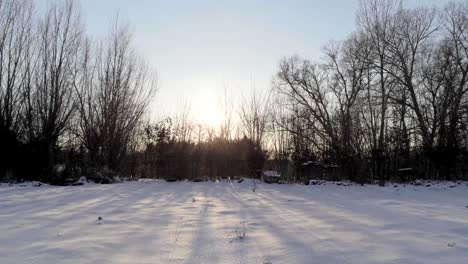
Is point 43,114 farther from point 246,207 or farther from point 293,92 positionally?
point 293,92

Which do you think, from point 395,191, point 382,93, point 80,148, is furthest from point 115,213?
point 382,93

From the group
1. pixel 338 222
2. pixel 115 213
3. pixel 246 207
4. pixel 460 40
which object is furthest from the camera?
pixel 460 40

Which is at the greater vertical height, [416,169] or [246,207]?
[416,169]

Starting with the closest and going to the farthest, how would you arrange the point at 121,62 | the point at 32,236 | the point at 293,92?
1. the point at 32,236
2. the point at 121,62
3. the point at 293,92

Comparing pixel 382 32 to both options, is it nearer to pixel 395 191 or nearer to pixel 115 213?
pixel 395 191

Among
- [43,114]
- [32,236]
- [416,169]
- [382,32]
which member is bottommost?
[32,236]

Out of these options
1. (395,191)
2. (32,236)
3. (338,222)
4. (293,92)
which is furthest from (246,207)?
(293,92)

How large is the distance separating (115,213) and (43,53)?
13594 mm

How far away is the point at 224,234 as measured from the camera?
5.52m

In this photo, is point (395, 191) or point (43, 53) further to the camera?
point (43, 53)

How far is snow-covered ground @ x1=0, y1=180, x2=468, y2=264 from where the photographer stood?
4.34 meters

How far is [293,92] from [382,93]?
9.47 metres

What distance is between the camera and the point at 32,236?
5.18 m

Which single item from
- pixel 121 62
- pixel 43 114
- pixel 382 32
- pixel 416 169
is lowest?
pixel 416 169
